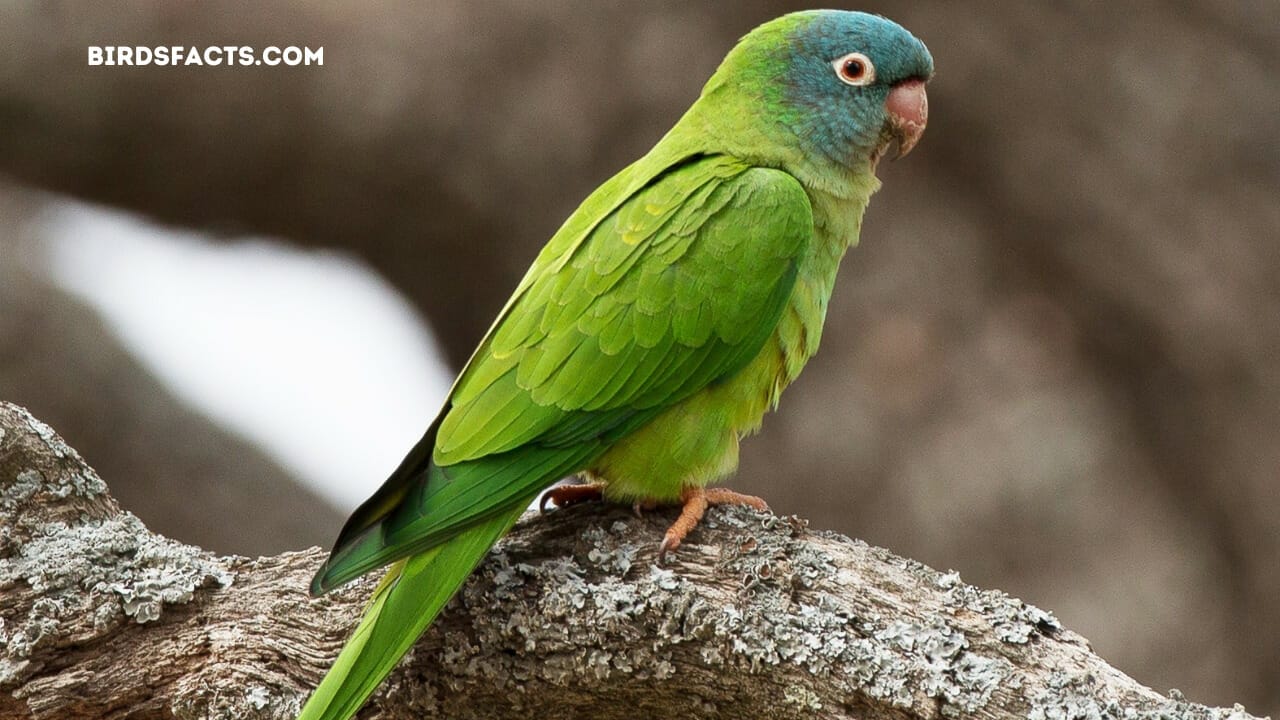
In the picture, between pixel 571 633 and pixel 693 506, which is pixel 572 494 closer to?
pixel 693 506

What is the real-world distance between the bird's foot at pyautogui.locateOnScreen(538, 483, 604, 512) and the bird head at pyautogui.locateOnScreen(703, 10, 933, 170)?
3.07 ft

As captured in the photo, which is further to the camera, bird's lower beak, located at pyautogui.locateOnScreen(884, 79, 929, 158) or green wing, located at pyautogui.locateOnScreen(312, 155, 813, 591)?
bird's lower beak, located at pyautogui.locateOnScreen(884, 79, 929, 158)

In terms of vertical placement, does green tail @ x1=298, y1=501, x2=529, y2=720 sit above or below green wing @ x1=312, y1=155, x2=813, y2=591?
below

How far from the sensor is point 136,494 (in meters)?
4.41

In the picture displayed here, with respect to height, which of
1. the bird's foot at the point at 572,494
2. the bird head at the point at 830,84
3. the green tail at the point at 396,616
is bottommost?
the green tail at the point at 396,616

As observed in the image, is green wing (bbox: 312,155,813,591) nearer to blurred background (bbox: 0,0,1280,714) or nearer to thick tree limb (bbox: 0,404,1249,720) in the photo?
thick tree limb (bbox: 0,404,1249,720)

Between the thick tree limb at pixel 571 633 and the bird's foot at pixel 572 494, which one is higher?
the bird's foot at pixel 572 494

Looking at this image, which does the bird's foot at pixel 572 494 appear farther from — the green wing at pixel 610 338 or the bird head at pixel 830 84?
the bird head at pixel 830 84

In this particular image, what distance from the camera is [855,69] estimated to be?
9.96 ft

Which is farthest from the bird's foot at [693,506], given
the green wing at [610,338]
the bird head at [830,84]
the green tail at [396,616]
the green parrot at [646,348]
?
the bird head at [830,84]

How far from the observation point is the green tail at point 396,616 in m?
2.26

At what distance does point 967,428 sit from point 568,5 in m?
2.14

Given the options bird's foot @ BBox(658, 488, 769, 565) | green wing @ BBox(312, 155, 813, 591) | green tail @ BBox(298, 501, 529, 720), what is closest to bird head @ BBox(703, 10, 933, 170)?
green wing @ BBox(312, 155, 813, 591)

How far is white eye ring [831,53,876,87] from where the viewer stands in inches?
119
